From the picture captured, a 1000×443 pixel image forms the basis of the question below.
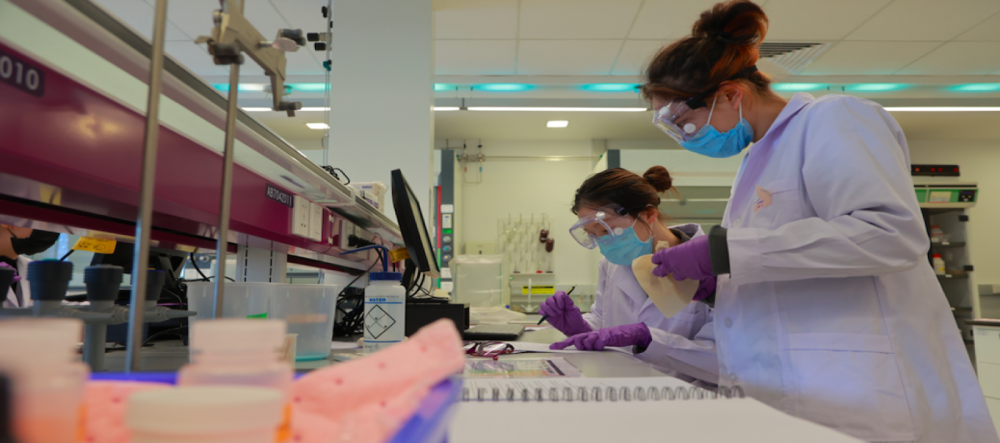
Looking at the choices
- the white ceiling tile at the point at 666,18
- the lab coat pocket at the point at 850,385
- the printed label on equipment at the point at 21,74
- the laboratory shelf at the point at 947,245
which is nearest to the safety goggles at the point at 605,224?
the lab coat pocket at the point at 850,385

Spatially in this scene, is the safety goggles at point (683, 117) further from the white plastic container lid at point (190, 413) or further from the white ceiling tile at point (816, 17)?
the white ceiling tile at point (816, 17)

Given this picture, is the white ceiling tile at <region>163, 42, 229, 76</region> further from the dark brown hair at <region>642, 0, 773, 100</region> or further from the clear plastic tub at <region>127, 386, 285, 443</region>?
the clear plastic tub at <region>127, 386, 285, 443</region>

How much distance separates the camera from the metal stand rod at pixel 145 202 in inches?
14.9

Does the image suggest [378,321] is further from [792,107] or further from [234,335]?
[792,107]

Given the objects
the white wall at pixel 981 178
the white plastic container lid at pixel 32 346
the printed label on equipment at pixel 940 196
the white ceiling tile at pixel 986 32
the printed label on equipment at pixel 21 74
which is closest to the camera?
the white plastic container lid at pixel 32 346

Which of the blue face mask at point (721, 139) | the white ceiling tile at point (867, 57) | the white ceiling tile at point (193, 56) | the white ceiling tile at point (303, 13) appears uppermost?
the white ceiling tile at point (867, 57)

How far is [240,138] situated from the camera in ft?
3.01

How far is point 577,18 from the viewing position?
3387mm

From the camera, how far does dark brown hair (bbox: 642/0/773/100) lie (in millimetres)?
1218

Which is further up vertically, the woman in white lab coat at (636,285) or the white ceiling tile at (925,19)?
the white ceiling tile at (925,19)

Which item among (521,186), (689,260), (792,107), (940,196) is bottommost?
(689,260)

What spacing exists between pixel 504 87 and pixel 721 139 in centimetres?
334

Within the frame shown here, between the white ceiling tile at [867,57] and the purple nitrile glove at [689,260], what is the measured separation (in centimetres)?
345

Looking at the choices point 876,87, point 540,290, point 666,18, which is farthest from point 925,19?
point 540,290
